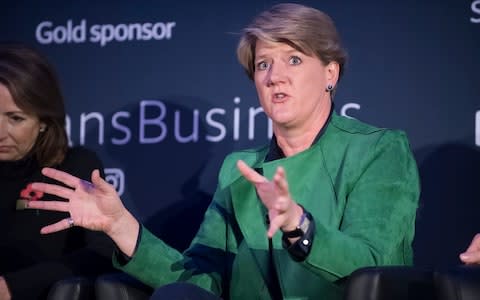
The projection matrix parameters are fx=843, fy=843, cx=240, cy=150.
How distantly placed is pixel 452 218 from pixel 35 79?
1.47 m

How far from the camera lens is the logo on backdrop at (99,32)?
324 cm

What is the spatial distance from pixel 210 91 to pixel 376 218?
1206 millimetres

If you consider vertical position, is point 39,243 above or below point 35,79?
below

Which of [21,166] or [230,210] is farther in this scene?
[21,166]

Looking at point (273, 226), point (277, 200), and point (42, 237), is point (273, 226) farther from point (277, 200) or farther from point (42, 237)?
point (42, 237)

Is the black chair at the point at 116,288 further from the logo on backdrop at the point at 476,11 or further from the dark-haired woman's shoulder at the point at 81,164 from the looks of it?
the logo on backdrop at the point at 476,11

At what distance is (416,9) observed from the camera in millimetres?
2918

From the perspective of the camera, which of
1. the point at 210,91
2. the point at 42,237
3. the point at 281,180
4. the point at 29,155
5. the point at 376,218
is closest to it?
the point at 281,180

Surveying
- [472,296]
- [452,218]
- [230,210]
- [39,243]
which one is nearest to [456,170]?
[452,218]

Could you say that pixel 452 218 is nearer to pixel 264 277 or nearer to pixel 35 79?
pixel 264 277

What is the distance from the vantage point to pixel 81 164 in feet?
9.23

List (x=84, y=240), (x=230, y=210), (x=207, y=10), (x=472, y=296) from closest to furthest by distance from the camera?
(x=472, y=296)
(x=230, y=210)
(x=84, y=240)
(x=207, y=10)

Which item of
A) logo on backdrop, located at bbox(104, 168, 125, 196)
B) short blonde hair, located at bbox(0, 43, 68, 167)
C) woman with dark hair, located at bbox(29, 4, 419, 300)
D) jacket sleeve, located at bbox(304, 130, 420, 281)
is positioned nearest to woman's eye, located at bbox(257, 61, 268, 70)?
woman with dark hair, located at bbox(29, 4, 419, 300)

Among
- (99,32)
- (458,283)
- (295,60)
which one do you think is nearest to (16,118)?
(99,32)
